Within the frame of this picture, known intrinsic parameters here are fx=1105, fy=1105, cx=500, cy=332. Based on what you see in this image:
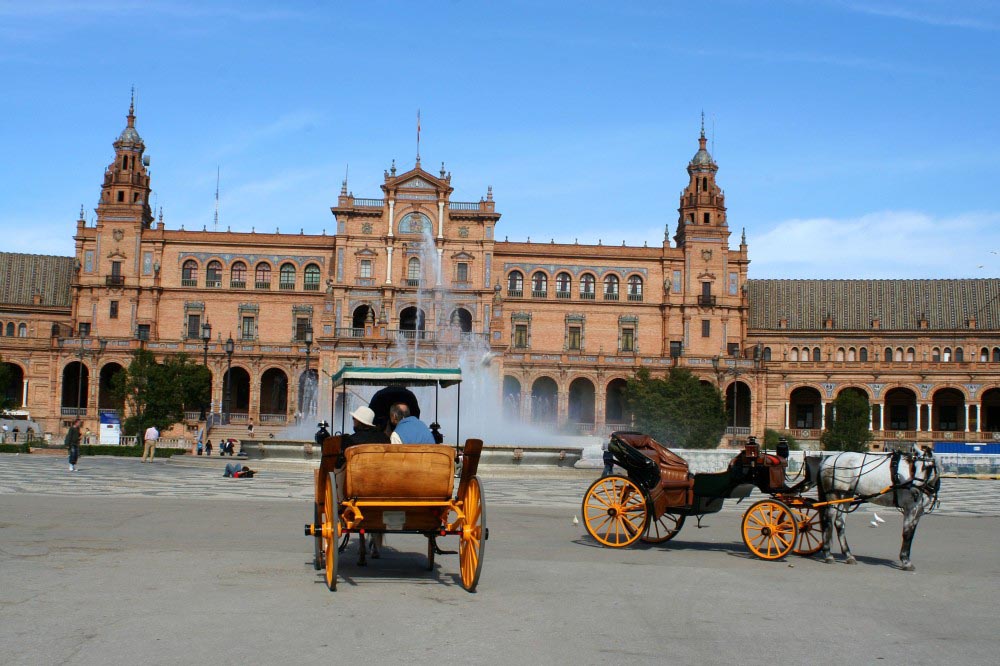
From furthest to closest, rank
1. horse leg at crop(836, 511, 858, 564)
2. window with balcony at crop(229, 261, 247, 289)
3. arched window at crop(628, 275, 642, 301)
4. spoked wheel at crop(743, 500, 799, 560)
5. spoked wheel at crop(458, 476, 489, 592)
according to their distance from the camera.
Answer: arched window at crop(628, 275, 642, 301), window with balcony at crop(229, 261, 247, 289), horse leg at crop(836, 511, 858, 564), spoked wheel at crop(743, 500, 799, 560), spoked wheel at crop(458, 476, 489, 592)

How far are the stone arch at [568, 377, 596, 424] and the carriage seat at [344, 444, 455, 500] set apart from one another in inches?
2552

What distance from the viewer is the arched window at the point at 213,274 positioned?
77.6 m

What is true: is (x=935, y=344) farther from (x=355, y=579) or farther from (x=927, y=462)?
(x=355, y=579)

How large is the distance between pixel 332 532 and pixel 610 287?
228ft

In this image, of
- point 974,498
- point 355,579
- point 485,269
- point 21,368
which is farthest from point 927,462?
point 21,368

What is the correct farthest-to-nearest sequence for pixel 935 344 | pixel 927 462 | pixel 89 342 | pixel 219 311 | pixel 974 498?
pixel 935 344, pixel 219 311, pixel 89 342, pixel 974 498, pixel 927 462

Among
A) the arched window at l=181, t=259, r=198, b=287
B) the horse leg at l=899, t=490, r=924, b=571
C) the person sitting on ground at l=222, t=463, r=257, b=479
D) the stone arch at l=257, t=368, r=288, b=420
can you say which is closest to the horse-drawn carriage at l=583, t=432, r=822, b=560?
the horse leg at l=899, t=490, r=924, b=571

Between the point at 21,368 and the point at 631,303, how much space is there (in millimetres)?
42078

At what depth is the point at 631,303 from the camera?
255ft

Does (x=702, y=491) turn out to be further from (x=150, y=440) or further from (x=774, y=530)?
(x=150, y=440)

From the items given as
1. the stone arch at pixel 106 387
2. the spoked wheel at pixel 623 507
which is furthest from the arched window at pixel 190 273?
the spoked wheel at pixel 623 507

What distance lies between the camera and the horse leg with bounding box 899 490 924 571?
13.8 metres

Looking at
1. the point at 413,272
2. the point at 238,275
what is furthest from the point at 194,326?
the point at 413,272

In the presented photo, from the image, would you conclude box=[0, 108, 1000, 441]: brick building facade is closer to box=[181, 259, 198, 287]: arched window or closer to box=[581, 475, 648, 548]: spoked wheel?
box=[181, 259, 198, 287]: arched window
